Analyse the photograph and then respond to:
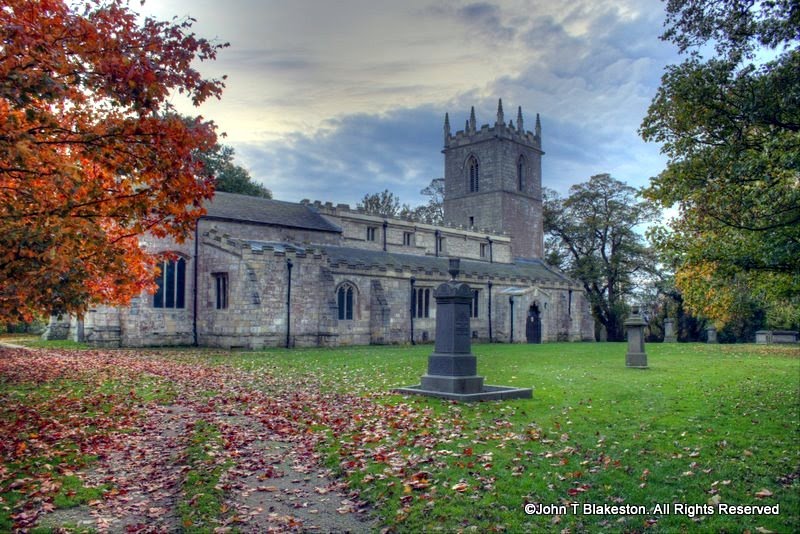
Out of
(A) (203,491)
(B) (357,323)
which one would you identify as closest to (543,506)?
(A) (203,491)

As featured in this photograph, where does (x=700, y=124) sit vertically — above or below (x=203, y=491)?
above

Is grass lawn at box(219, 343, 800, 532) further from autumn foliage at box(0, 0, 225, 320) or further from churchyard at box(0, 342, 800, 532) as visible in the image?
autumn foliage at box(0, 0, 225, 320)

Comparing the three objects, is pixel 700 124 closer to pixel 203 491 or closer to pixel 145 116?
pixel 145 116

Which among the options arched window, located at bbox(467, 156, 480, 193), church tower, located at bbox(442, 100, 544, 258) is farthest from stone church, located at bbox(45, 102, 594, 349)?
arched window, located at bbox(467, 156, 480, 193)

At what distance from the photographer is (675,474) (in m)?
7.43

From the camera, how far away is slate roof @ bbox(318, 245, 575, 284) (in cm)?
Result: 3709

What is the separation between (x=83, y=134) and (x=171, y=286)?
974 inches

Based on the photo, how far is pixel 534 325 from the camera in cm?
4497

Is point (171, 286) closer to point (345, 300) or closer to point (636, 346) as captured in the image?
point (345, 300)

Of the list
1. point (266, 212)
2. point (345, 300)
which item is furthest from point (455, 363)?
point (266, 212)

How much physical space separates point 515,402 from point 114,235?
9.29 metres

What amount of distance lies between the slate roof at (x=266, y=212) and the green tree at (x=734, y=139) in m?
25.5

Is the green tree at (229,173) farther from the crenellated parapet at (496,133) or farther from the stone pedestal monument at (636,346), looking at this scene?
the stone pedestal monument at (636,346)

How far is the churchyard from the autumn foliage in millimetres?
2939
